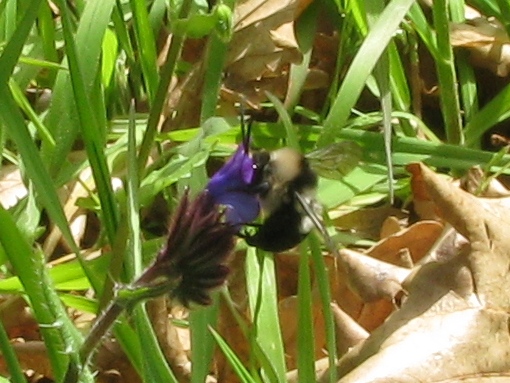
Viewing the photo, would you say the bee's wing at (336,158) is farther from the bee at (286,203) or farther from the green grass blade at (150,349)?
the green grass blade at (150,349)

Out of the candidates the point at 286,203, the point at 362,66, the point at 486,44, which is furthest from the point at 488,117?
the point at 286,203

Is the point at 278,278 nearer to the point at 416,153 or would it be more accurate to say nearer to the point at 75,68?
the point at 416,153

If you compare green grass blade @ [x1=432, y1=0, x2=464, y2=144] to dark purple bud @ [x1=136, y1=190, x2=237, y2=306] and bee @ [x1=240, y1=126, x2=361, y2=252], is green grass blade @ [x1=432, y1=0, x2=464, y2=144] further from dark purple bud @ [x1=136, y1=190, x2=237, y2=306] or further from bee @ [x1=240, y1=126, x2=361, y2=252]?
dark purple bud @ [x1=136, y1=190, x2=237, y2=306]

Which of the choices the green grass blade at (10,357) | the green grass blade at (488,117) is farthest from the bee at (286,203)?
the green grass blade at (488,117)

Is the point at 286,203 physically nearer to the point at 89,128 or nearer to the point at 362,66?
the point at 89,128

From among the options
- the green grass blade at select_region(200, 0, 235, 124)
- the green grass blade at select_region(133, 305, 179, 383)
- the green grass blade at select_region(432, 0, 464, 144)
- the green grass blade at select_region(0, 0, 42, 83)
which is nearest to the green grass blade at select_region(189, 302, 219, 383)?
the green grass blade at select_region(133, 305, 179, 383)

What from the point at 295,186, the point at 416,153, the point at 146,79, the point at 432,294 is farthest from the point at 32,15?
the point at 416,153
